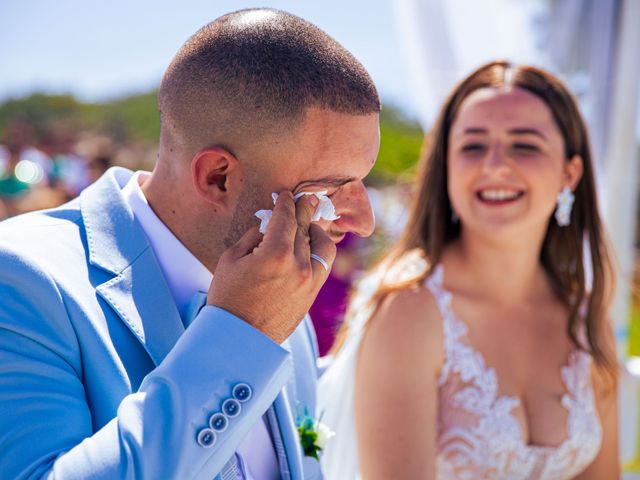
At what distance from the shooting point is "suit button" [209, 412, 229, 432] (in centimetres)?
120

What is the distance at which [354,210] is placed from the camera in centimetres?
160

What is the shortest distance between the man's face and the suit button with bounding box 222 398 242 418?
41cm

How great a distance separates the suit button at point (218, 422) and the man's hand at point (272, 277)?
6.6 inches

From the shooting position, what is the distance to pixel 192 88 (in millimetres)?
1521

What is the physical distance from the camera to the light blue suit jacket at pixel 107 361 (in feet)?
3.76

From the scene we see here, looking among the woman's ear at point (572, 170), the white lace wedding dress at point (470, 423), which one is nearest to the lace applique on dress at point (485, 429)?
the white lace wedding dress at point (470, 423)

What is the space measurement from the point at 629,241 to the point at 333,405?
2.36 m

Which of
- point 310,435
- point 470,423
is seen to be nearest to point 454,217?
point 470,423

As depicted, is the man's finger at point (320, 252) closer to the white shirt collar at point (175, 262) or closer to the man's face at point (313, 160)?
the man's face at point (313, 160)

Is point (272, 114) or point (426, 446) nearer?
point (272, 114)

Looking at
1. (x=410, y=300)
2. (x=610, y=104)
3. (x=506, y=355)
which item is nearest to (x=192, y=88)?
(x=410, y=300)

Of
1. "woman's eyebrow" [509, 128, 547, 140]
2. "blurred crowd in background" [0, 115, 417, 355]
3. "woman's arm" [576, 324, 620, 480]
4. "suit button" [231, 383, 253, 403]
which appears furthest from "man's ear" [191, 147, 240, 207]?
"blurred crowd in background" [0, 115, 417, 355]

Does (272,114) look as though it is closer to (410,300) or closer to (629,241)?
(410,300)

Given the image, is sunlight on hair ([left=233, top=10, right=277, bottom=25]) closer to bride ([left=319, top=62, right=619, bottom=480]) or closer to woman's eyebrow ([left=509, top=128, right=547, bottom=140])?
bride ([left=319, top=62, right=619, bottom=480])
